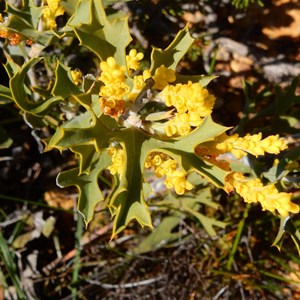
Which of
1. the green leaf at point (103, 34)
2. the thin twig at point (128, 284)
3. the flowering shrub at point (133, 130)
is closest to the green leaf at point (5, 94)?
the flowering shrub at point (133, 130)

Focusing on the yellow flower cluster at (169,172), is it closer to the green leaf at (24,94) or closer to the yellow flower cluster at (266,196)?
the yellow flower cluster at (266,196)

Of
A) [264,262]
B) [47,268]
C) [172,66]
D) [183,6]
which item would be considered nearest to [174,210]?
[264,262]

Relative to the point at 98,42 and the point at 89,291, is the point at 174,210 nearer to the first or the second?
the point at 89,291

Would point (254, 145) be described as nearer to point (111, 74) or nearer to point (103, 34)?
point (111, 74)

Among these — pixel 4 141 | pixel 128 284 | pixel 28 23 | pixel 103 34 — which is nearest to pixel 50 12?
pixel 28 23

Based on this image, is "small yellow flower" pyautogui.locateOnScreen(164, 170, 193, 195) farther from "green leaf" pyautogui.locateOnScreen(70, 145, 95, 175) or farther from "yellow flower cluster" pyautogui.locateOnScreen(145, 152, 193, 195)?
"green leaf" pyautogui.locateOnScreen(70, 145, 95, 175)

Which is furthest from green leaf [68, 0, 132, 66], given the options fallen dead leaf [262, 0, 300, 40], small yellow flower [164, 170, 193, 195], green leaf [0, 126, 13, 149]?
fallen dead leaf [262, 0, 300, 40]

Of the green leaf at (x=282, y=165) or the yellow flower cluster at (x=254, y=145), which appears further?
the green leaf at (x=282, y=165)
